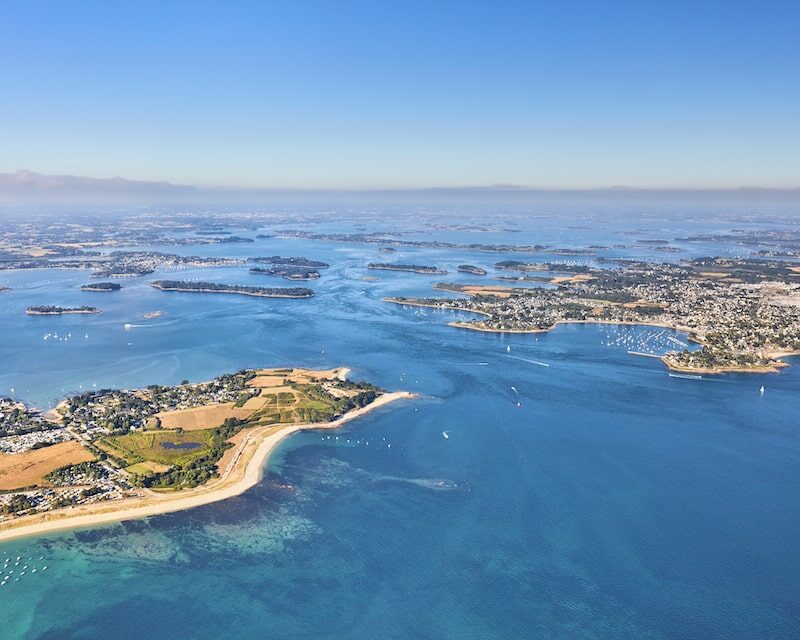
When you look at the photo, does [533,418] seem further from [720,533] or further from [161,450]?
[161,450]

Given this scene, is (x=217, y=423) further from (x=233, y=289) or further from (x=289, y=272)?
(x=289, y=272)

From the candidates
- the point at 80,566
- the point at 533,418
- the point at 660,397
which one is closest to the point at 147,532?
the point at 80,566

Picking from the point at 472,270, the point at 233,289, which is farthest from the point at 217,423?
the point at 472,270

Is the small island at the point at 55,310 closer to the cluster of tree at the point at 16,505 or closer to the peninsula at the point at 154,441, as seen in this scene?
the peninsula at the point at 154,441

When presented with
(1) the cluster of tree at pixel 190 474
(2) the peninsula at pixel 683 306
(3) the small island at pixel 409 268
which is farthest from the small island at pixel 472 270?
(1) the cluster of tree at pixel 190 474

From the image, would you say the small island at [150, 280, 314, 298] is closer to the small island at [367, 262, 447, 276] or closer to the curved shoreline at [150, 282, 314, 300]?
the curved shoreline at [150, 282, 314, 300]
